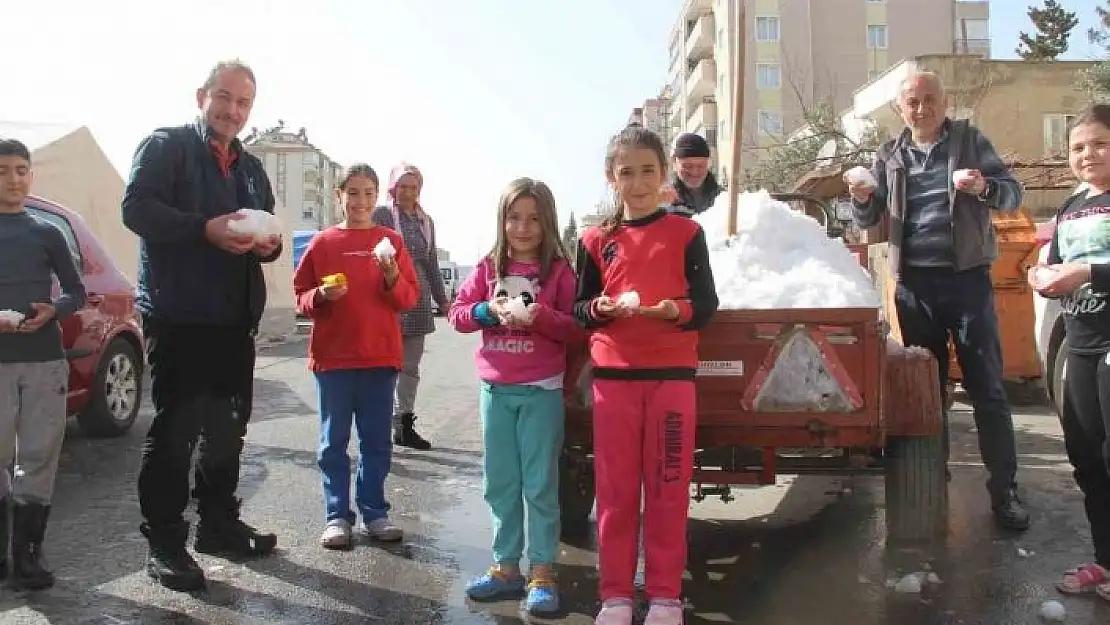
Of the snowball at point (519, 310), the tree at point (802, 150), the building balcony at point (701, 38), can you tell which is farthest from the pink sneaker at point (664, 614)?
the building balcony at point (701, 38)

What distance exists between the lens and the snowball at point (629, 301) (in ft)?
10.5

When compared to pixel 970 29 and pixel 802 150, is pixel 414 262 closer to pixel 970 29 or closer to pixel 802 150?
pixel 802 150

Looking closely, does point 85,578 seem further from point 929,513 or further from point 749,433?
point 929,513

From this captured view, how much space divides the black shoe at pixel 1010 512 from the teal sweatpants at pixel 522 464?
7.89 ft

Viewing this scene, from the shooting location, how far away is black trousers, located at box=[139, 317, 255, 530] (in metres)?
3.72

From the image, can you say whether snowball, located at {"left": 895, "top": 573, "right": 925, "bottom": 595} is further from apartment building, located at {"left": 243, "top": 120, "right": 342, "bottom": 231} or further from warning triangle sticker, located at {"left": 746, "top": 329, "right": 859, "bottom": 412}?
apartment building, located at {"left": 243, "top": 120, "right": 342, "bottom": 231}

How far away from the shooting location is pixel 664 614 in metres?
3.20

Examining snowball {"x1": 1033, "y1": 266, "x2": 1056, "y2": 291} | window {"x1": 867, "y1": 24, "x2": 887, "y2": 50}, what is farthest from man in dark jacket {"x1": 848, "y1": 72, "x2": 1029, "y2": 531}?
window {"x1": 867, "y1": 24, "x2": 887, "y2": 50}

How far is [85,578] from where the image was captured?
3855mm

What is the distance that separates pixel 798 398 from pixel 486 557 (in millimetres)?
1616

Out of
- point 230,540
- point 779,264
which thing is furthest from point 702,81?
point 230,540

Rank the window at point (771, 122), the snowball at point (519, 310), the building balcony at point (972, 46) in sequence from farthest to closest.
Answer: the building balcony at point (972, 46), the window at point (771, 122), the snowball at point (519, 310)

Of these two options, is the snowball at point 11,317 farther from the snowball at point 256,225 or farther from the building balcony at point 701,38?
the building balcony at point 701,38

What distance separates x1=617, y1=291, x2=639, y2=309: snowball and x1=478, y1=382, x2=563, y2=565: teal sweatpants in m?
0.61
